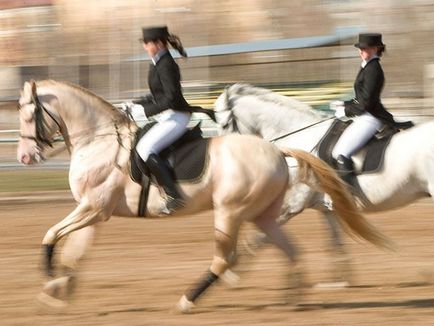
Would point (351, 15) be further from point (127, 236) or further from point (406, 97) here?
point (127, 236)

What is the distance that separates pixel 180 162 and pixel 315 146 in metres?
1.99

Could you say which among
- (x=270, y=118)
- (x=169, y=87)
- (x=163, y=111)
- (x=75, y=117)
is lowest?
(x=270, y=118)

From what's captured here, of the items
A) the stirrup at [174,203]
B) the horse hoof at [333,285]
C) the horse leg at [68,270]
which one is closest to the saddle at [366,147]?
the horse hoof at [333,285]

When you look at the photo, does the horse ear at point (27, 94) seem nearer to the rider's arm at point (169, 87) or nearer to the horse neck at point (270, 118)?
the rider's arm at point (169, 87)

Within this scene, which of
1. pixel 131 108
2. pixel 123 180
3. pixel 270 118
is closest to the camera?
pixel 123 180

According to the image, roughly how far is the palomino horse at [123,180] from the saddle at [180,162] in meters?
0.05

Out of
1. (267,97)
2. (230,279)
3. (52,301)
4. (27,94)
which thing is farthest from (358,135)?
(52,301)

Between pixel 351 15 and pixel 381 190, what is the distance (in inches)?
1066

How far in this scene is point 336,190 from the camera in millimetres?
8070

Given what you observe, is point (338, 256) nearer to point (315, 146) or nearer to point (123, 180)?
point (315, 146)

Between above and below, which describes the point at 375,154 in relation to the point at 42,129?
below

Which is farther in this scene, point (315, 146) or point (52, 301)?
point (315, 146)

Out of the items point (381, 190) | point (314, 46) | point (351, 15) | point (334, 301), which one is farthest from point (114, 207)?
point (351, 15)

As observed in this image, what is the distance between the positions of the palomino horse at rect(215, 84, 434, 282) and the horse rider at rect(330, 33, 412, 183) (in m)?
0.20
